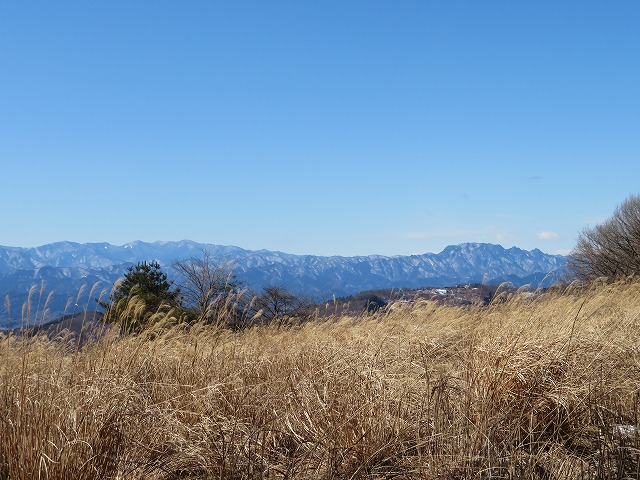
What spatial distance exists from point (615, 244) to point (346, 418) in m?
41.6

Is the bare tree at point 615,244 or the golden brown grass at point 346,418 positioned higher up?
the bare tree at point 615,244

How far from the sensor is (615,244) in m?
39.4

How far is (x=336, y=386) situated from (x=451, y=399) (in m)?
0.86

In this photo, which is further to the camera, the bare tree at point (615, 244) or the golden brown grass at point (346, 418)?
the bare tree at point (615, 244)

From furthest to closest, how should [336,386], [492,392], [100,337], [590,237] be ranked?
[590,237], [100,337], [336,386], [492,392]

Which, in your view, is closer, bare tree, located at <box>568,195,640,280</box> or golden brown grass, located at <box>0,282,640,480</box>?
golden brown grass, located at <box>0,282,640,480</box>

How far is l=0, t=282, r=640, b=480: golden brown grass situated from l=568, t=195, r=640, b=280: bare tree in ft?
117

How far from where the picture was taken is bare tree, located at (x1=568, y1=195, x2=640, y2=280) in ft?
121

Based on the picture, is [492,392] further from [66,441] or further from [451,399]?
[66,441]

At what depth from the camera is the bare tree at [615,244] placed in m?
37.0

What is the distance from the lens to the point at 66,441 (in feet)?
9.70

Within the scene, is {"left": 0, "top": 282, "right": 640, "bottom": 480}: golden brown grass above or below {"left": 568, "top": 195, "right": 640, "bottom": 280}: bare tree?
below

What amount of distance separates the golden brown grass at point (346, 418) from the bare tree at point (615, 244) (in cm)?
3566

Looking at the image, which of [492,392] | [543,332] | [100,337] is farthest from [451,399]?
[100,337]
